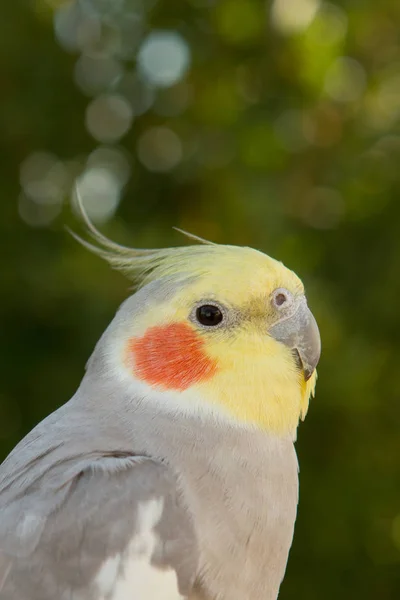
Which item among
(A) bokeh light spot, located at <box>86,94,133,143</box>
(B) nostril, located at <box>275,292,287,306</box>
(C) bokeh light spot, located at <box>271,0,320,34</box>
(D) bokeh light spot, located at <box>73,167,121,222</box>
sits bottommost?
(B) nostril, located at <box>275,292,287,306</box>

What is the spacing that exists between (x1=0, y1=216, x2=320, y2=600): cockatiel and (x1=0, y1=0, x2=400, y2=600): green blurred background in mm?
2463

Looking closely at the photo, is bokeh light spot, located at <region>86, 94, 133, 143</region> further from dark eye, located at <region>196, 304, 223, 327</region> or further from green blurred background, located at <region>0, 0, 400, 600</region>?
dark eye, located at <region>196, 304, 223, 327</region>

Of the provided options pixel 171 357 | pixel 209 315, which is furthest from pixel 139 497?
pixel 209 315

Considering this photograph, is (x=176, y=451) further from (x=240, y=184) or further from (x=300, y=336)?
(x=240, y=184)

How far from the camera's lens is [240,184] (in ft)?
19.7

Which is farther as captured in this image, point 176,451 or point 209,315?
point 209,315

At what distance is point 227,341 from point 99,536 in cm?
82

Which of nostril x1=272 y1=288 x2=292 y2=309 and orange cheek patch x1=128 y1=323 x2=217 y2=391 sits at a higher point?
nostril x1=272 y1=288 x2=292 y2=309

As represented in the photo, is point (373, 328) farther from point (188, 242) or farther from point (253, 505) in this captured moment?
point (253, 505)

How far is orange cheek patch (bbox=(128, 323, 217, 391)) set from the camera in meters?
3.05

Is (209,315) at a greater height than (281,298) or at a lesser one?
lesser

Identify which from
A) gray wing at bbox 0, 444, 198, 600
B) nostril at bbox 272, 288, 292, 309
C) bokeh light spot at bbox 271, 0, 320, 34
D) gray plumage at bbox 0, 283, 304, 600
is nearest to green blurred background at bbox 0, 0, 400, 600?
bokeh light spot at bbox 271, 0, 320, 34

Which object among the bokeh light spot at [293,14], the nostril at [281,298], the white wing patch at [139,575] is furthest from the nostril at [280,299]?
the bokeh light spot at [293,14]

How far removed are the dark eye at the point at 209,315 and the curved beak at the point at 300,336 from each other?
0.63 feet
